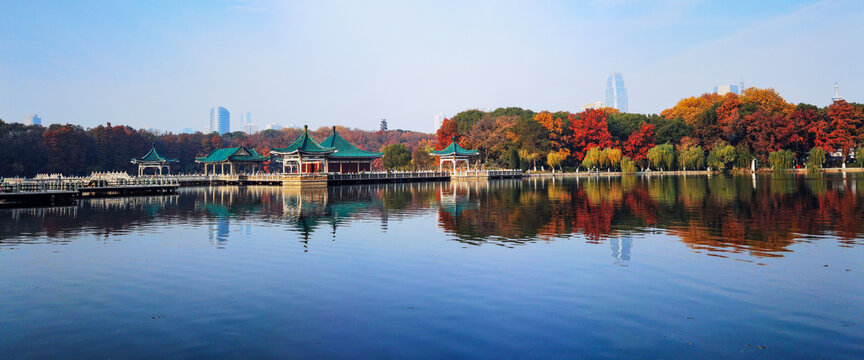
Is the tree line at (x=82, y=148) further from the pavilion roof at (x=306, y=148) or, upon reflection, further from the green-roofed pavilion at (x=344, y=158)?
the green-roofed pavilion at (x=344, y=158)

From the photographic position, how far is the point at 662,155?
84.8 meters

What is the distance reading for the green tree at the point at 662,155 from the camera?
277ft

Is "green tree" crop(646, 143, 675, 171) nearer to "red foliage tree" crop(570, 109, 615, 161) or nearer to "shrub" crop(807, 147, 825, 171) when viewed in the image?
"red foliage tree" crop(570, 109, 615, 161)

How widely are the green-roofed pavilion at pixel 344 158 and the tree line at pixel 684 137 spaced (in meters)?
25.6

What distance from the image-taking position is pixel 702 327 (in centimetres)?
755

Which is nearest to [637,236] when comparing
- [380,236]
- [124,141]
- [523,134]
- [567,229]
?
[567,229]

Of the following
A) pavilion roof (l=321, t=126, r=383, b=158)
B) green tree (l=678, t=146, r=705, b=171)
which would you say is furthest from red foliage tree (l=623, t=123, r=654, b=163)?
pavilion roof (l=321, t=126, r=383, b=158)

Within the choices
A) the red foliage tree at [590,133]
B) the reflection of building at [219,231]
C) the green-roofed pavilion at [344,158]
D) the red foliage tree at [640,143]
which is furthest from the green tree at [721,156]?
the reflection of building at [219,231]

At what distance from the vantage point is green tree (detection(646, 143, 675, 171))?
84312mm

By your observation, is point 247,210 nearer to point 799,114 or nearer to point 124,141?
point 124,141

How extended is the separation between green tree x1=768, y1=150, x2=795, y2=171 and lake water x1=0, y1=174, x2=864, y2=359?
216ft

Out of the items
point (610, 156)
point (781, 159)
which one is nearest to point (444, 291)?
point (610, 156)

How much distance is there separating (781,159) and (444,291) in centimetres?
8219

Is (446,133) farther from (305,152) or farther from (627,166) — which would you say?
(305,152)
